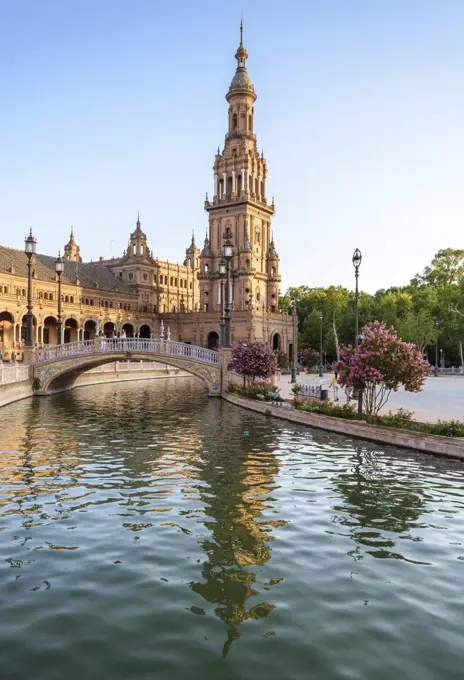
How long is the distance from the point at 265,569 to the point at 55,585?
10.6 ft

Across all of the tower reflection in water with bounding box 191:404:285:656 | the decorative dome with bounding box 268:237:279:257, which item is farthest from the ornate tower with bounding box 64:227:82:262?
the tower reflection in water with bounding box 191:404:285:656

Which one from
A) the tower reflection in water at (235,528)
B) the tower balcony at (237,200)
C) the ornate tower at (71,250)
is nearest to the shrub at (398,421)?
the tower reflection in water at (235,528)

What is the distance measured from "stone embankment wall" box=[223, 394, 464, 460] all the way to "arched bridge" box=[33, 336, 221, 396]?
11064mm

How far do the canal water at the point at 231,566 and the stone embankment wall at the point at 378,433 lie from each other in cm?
68

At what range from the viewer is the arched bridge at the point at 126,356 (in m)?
38.6

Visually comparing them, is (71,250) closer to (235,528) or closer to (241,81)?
(241,81)

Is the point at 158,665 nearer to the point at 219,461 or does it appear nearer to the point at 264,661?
the point at 264,661

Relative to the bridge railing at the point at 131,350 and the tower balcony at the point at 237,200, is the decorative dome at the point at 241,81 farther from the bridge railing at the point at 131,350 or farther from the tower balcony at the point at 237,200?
the bridge railing at the point at 131,350

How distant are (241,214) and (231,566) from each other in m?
77.7

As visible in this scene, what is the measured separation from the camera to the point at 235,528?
432 inches

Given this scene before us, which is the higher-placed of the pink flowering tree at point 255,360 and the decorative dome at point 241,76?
the decorative dome at point 241,76

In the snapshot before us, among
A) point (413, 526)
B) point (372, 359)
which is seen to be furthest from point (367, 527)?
point (372, 359)

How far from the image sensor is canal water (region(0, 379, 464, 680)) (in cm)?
652

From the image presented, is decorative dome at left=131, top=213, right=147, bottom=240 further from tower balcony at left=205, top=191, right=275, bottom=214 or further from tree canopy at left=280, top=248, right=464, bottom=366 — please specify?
tree canopy at left=280, top=248, right=464, bottom=366
